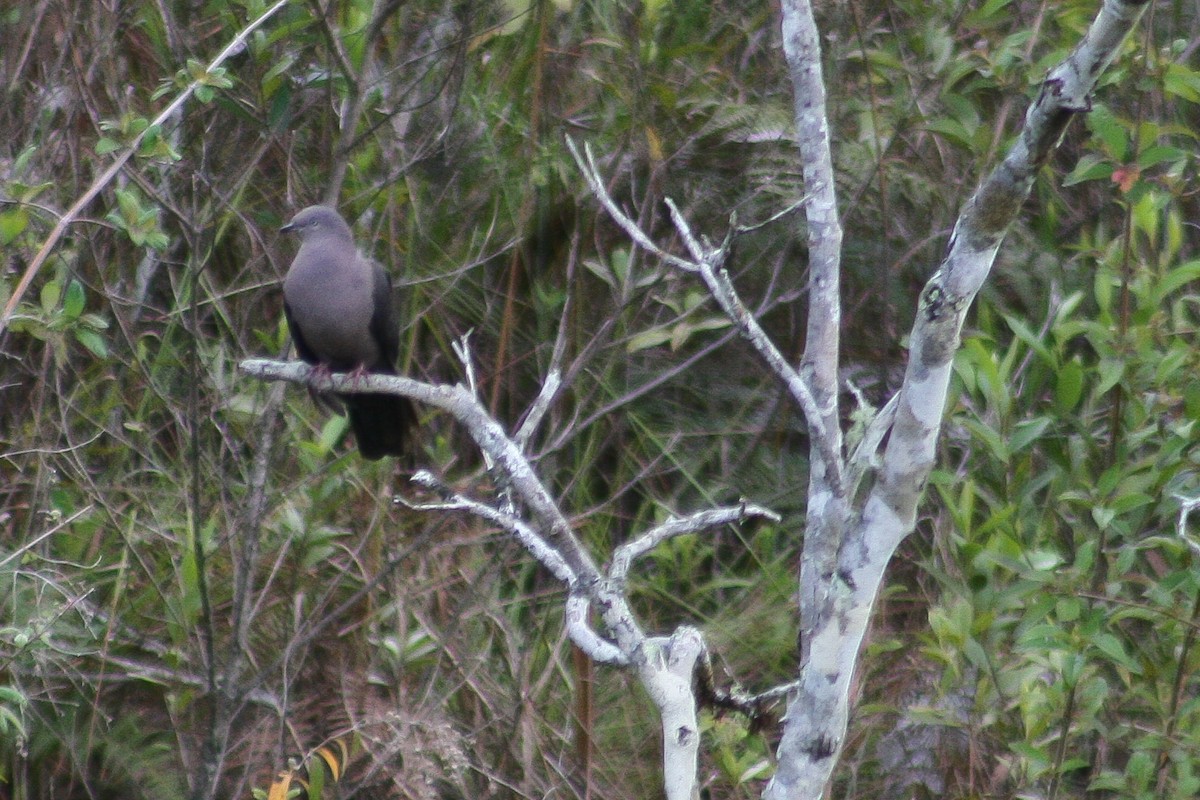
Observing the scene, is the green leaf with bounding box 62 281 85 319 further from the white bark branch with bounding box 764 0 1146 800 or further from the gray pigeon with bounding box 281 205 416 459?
the white bark branch with bounding box 764 0 1146 800

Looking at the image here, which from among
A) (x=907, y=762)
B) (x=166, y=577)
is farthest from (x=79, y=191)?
(x=907, y=762)

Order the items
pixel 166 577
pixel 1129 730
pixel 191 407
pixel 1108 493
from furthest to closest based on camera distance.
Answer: pixel 166 577
pixel 191 407
pixel 1129 730
pixel 1108 493

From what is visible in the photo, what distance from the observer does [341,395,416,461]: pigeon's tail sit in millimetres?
4254

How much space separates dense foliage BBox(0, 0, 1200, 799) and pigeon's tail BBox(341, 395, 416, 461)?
125 mm

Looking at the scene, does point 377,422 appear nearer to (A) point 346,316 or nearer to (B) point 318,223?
(A) point 346,316

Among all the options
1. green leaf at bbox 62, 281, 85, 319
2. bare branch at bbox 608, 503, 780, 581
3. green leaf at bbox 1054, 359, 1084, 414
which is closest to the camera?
bare branch at bbox 608, 503, 780, 581

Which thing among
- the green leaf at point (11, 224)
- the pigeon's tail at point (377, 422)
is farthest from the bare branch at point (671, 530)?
the pigeon's tail at point (377, 422)

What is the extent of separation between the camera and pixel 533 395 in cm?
527

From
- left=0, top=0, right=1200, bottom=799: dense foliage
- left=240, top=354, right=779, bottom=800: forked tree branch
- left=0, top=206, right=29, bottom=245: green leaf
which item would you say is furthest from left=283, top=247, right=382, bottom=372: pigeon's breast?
left=240, top=354, right=779, bottom=800: forked tree branch

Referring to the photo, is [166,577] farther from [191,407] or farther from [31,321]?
[31,321]

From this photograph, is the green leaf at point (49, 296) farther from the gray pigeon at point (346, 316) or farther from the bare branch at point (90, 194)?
the gray pigeon at point (346, 316)

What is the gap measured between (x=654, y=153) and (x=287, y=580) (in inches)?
72.7

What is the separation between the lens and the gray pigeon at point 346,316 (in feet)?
13.6

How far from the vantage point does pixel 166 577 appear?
457 cm
